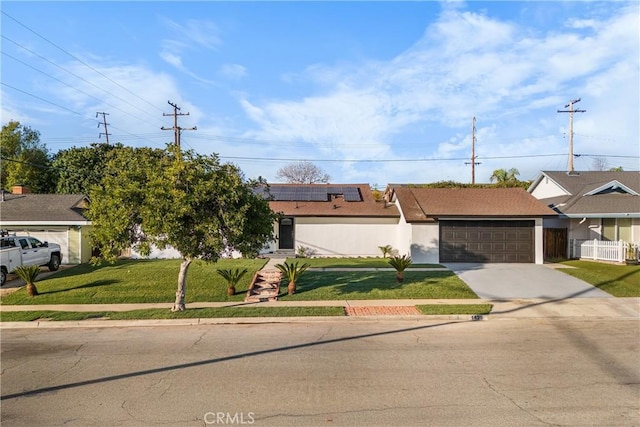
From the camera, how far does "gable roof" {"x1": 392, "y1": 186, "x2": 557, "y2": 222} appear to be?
69.8ft

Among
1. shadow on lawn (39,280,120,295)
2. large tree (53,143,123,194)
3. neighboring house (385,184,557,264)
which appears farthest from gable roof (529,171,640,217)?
large tree (53,143,123,194)

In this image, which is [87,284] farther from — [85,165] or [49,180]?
[49,180]

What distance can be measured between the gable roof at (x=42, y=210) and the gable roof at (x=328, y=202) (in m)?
10.3

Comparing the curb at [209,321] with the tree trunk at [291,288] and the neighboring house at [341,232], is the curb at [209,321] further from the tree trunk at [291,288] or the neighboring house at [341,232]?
the neighboring house at [341,232]

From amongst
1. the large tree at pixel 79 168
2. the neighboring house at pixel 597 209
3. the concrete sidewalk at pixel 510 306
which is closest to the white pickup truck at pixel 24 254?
the concrete sidewalk at pixel 510 306

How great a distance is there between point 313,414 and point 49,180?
47919mm

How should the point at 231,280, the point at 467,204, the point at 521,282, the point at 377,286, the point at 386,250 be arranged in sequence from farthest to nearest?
the point at 386,250 < the point at 467,204 < the point at 521,282 < the point at 377,286 < the point at 231,280

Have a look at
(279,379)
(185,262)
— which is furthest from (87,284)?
(279,379)

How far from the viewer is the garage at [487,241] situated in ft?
70.2

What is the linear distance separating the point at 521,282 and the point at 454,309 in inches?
234

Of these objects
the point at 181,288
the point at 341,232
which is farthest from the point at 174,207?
the point at 341,232

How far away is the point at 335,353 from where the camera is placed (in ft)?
27.7

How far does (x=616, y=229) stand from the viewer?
2291 cm

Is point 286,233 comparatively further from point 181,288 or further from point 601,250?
point 601,250
